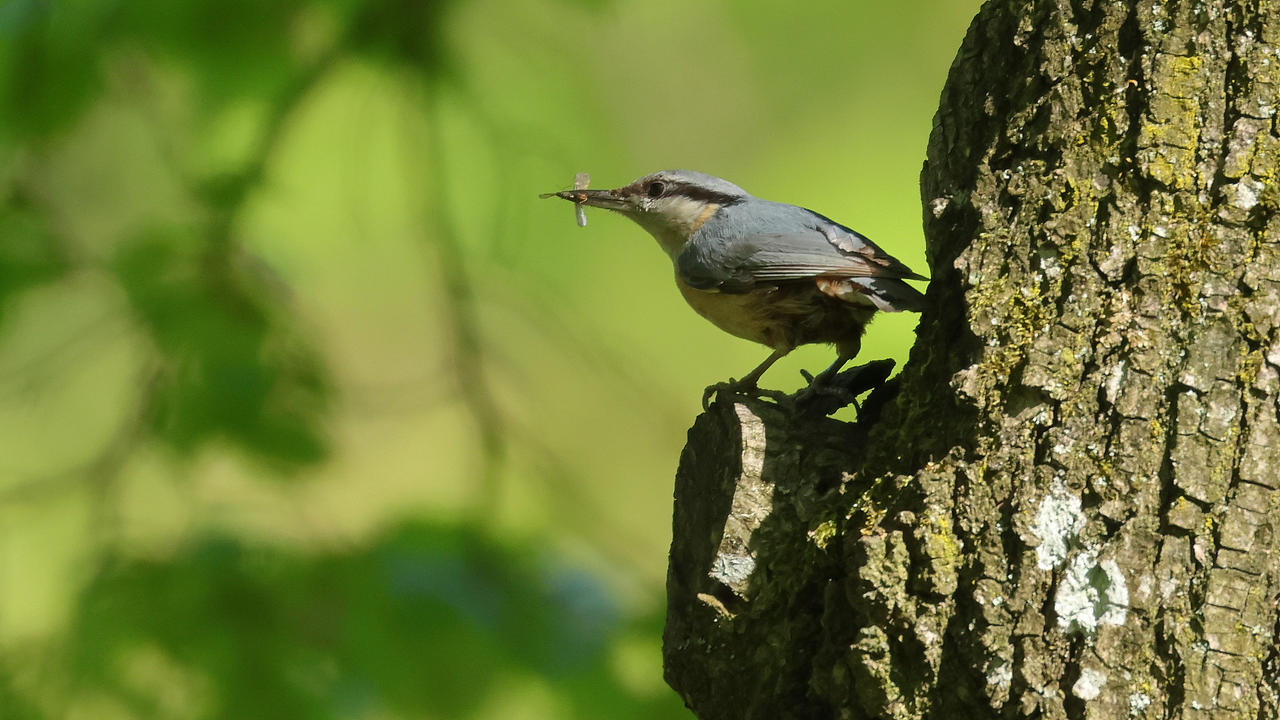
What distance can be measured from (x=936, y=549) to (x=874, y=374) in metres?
0.65

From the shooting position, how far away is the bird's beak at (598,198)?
111 inches

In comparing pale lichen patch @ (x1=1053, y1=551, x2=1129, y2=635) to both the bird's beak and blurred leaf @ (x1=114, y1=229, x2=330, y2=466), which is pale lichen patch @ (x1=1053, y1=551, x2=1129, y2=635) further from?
blurred leaf @ (x1=114, y1=229, x2=330, y2=466)

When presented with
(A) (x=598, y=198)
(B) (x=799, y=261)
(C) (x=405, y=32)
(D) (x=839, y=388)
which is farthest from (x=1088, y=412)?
(C) (x=405, y=32)

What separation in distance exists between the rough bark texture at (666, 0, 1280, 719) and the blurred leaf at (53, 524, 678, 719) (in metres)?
1.77

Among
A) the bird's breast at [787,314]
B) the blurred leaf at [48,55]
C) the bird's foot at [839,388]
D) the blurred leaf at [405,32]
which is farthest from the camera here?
the blurred leaf at [405,32]

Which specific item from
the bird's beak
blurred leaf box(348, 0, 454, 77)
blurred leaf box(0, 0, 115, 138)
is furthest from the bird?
blurred leaf box(0, 0, 115, 138)

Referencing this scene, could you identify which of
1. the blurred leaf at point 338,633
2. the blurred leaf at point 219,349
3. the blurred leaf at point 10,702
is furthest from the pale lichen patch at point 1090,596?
the blurred leaf at point 10,702

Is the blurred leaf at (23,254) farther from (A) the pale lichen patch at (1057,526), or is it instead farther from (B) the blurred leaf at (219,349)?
(A) the pale lichen patch at (1057,526)

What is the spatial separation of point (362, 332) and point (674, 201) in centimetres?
136

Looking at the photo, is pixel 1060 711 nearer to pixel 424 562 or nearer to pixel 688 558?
pixel 688 558

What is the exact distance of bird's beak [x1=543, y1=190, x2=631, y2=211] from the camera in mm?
2826

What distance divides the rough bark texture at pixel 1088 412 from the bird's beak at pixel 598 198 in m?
1.26

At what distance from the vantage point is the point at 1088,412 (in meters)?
1.43

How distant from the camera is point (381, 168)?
343 centimetres
